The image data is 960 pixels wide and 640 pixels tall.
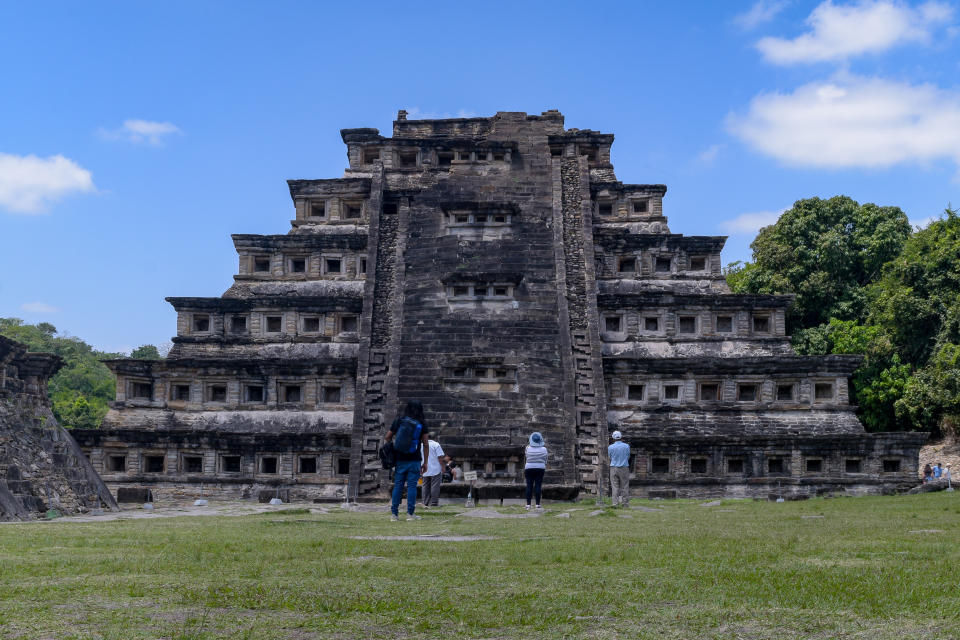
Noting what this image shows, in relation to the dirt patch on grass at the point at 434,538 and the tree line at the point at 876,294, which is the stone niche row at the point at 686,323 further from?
the dirt patch on grass at the point at 434,538

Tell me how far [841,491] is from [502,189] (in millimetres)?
11982

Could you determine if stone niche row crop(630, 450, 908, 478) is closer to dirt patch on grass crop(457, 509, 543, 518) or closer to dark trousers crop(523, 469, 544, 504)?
dark trousers crop(523, 469, 544, 504)

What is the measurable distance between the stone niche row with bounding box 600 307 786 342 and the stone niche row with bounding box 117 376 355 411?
7.45 metres

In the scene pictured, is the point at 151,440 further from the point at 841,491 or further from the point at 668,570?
the point at 668,570

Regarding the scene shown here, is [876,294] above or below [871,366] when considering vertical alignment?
above

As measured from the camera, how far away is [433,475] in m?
15.1

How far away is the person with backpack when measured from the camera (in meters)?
11.6

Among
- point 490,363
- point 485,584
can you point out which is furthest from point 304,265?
point 485,584

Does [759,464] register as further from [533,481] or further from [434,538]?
[434,538]

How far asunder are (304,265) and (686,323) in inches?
435

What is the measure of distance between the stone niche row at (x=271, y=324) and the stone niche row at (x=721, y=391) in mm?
7334

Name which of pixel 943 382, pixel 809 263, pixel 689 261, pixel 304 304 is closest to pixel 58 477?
pixel 304 304

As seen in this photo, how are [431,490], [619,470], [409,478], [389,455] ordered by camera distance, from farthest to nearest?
[619,470] < [431,490] < [409,478] < [389,455]

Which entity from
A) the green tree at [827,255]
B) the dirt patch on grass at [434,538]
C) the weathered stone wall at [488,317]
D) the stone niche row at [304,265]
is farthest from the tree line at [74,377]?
the dirt patch on grass at [434,538]
